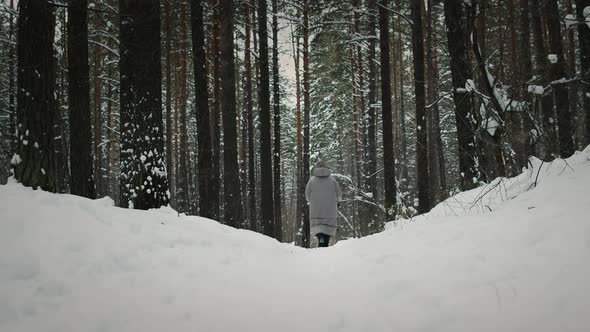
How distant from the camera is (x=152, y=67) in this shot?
5.32 metres

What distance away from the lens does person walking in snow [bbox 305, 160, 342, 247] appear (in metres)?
7.28

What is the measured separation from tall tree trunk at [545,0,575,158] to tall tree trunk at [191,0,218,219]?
7233 millimetres

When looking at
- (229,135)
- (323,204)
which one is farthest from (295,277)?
(229,135)

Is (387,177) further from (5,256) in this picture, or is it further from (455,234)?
(5,256)

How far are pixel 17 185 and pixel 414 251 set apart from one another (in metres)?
4.15

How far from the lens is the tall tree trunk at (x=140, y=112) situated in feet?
16.9

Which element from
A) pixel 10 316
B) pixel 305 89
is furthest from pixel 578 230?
pixel 305 89

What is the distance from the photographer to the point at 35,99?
4082mm

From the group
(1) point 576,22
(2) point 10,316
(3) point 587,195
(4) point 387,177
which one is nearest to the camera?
(2) point 10,316

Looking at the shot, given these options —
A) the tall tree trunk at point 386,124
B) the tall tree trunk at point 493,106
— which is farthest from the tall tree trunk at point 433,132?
the tall tree trunk at point 493,106

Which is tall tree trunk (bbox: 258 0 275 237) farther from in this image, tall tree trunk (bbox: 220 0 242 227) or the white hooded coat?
the white hooded coat

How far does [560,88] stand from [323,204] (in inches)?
206

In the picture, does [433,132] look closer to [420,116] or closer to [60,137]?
[420,116]

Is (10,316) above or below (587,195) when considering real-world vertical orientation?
below
